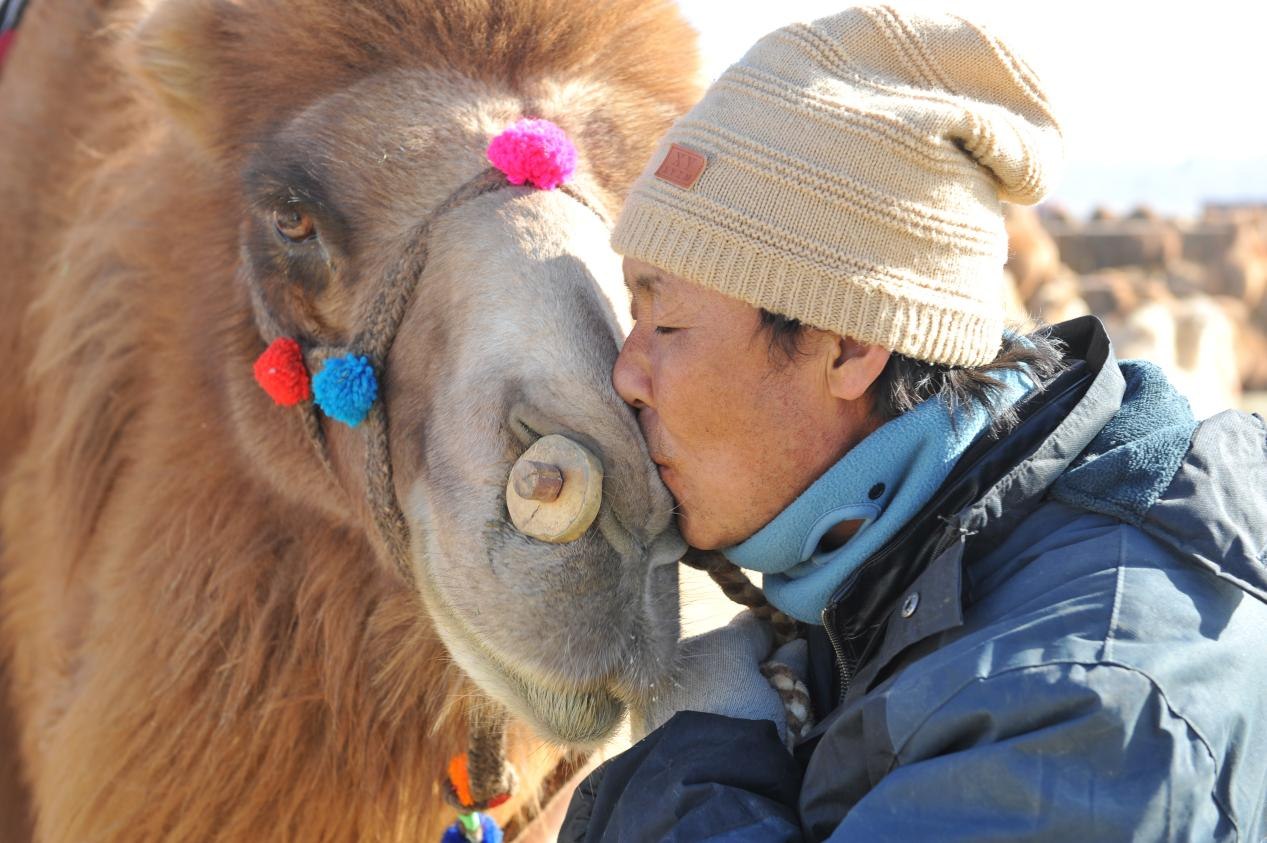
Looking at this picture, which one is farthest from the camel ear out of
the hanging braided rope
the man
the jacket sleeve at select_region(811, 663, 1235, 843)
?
the jacket sleeve at select_region(811, 663, 1235, 843)

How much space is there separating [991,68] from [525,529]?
918 mm

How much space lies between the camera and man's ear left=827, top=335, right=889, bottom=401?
6.20 feet

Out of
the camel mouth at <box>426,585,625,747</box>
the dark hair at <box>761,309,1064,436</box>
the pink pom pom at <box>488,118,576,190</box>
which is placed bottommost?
the camel mouth at <box>426,585,625,747</box>

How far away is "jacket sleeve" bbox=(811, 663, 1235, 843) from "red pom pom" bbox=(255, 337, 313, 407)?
1.46m

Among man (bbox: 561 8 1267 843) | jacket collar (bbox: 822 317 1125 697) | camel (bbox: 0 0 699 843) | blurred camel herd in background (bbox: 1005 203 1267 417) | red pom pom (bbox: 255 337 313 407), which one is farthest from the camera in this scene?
blurred camel herd in background (bbox: 1005 203 1267 417)

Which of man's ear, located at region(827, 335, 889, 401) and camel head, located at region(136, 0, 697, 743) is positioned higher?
man's ear, located at region(827, 335, 889, 401)

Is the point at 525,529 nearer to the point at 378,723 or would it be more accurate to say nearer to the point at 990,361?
the point at 990,361

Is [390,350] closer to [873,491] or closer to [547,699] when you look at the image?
[547,699]

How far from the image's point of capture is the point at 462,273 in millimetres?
2285

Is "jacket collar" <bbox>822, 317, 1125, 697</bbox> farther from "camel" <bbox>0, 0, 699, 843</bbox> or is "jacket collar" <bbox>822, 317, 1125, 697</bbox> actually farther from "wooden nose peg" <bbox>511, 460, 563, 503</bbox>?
"wooden nose peg" <bbox>511, 460, 563, 503</bbox>

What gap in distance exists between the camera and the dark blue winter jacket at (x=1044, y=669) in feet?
4.67

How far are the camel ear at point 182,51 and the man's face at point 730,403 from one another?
1318mm

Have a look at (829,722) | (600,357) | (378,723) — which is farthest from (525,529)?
(378,723)

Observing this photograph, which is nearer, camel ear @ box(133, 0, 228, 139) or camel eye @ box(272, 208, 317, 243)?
camel eye @ box(272, 208, 317, 243)
